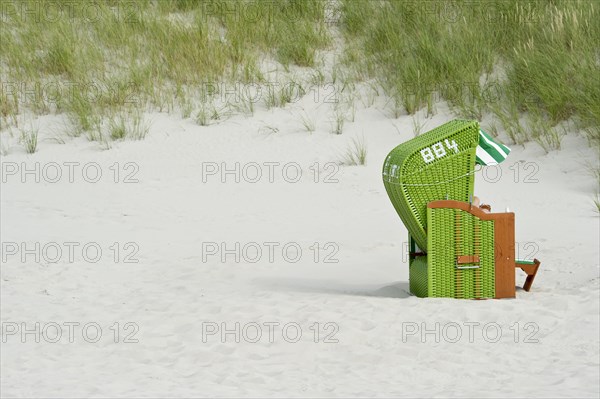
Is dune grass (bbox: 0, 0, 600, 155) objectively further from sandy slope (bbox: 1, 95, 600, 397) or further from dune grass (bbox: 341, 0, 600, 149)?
sandy slope (bbox: 1, 95, 600, 397)

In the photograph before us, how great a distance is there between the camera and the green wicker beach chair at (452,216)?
6723 mm

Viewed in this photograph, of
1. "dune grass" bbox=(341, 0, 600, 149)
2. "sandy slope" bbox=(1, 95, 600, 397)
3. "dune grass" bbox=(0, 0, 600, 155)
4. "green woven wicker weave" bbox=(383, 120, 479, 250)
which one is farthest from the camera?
"dune grass" bbox=(0, 0, 600, 155)

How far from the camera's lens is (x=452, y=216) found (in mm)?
6844

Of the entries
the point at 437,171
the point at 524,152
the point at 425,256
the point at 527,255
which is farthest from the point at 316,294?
the point at 524,152

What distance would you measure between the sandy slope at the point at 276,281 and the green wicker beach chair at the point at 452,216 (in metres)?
0.19

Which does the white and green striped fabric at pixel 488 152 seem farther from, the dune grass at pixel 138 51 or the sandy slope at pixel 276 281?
the dune grass at pixel 138 51

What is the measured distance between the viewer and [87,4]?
1434 cm

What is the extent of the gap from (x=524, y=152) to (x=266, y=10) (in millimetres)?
4584

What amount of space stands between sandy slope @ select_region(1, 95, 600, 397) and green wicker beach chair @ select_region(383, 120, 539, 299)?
192 mm

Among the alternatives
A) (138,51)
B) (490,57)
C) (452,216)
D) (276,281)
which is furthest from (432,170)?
(138,51)

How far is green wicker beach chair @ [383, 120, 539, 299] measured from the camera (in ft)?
22.1

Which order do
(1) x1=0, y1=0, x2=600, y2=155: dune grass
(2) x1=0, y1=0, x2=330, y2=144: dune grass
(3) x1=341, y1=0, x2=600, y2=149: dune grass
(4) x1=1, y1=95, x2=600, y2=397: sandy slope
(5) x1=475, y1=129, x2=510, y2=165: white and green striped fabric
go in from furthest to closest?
(2) x1=0, y1=0, x2=330, y2=144: dune grass < (1) x1=0, y1=0, x2=600, y2=155: dune grass < (3) x1=341, y1=0, x2=600, y2=149: dune grass < (5) x1=475, y1=129, x2=510, y2=165: white and green striped fabric < (4) x1=1, y1=95, x2=600, y2=397: sandy slope

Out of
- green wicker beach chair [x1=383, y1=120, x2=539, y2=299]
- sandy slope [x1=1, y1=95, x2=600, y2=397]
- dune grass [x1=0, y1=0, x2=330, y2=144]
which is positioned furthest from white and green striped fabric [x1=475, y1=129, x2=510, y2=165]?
dune grass [x1=0, y1=0, x2=330, y2=144]

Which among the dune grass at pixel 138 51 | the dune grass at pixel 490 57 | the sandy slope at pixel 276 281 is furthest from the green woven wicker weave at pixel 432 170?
the dune grass at pixel 138 51
